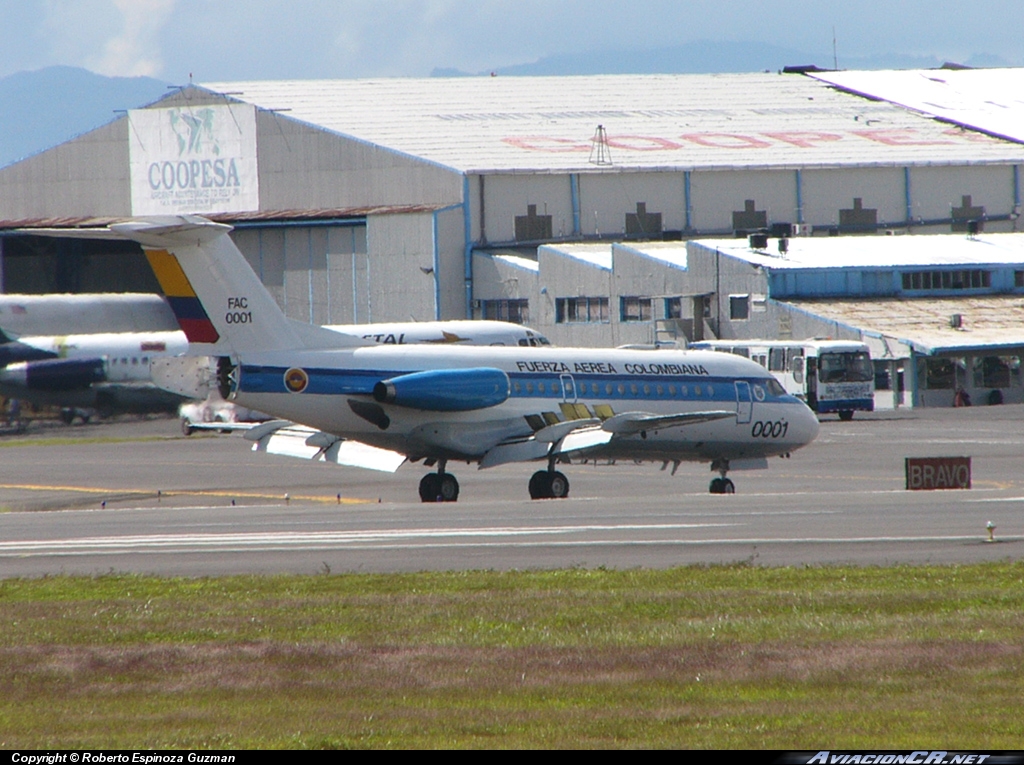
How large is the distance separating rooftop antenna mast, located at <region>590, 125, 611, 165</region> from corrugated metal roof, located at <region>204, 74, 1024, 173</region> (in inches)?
13.8

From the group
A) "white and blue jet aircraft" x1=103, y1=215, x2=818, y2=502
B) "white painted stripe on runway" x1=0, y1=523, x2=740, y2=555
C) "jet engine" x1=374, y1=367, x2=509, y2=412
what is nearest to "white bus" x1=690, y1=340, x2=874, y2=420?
"white and blue jet aircraft" x1=103, y1=215, x2=818, y2=502

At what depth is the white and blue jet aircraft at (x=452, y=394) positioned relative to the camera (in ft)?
103

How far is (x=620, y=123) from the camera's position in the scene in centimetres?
9381

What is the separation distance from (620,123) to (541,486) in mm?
62792

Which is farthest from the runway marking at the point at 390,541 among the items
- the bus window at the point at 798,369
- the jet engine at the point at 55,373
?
the jet engine at the point at 55,373

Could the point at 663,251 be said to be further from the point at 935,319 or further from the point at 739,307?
the point at 935,319

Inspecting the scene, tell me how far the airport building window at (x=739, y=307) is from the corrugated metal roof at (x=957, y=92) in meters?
32.4

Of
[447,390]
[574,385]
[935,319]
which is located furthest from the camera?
[935,319]

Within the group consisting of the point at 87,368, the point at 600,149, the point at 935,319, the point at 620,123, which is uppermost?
the point at 620,123

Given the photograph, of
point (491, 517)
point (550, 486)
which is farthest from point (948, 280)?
point (491, 517)

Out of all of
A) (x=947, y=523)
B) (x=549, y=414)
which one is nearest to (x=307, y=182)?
(x=549, y=414)

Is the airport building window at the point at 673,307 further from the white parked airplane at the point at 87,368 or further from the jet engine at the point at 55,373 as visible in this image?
the jet engine at the point at 55,373

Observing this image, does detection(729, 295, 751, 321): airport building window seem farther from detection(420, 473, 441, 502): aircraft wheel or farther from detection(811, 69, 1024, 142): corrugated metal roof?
→ detection(420, 473, 441, 502): aircraft wheel

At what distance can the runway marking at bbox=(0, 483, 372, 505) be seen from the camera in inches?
1481
